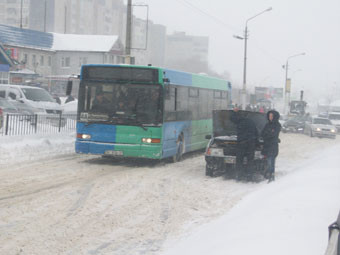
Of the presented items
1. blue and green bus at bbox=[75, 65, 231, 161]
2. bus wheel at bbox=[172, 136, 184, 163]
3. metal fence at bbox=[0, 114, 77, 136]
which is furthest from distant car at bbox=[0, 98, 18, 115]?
blue and green bus at bbox=[75, 65, 231, 161]

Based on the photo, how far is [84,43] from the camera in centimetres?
7750

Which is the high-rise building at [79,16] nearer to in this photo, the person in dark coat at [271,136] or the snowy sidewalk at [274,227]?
the person in dark coat at [271,136]

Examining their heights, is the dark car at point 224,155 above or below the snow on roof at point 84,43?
below

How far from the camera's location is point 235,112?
49.2 feet

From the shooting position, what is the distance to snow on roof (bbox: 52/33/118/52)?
7562 cm

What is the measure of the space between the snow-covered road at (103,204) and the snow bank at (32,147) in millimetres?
1007

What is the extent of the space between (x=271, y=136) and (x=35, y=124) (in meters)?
11.2

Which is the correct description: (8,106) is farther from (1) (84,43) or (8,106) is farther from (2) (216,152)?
(1) (84,43)

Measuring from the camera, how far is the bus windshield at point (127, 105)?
15641 mm

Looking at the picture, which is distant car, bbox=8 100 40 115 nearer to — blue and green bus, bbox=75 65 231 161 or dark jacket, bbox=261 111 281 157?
blue and green bus, bbox=75 65 231 161

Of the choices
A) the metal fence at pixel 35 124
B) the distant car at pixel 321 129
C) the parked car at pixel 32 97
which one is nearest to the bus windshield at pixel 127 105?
the metal fence at pixel 35 124

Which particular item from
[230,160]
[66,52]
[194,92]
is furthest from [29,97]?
[66,52]

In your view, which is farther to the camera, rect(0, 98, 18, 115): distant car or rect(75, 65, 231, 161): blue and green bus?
rect(0, 98, 18, 115): distant car

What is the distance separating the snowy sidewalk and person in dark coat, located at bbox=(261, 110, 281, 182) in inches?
121
